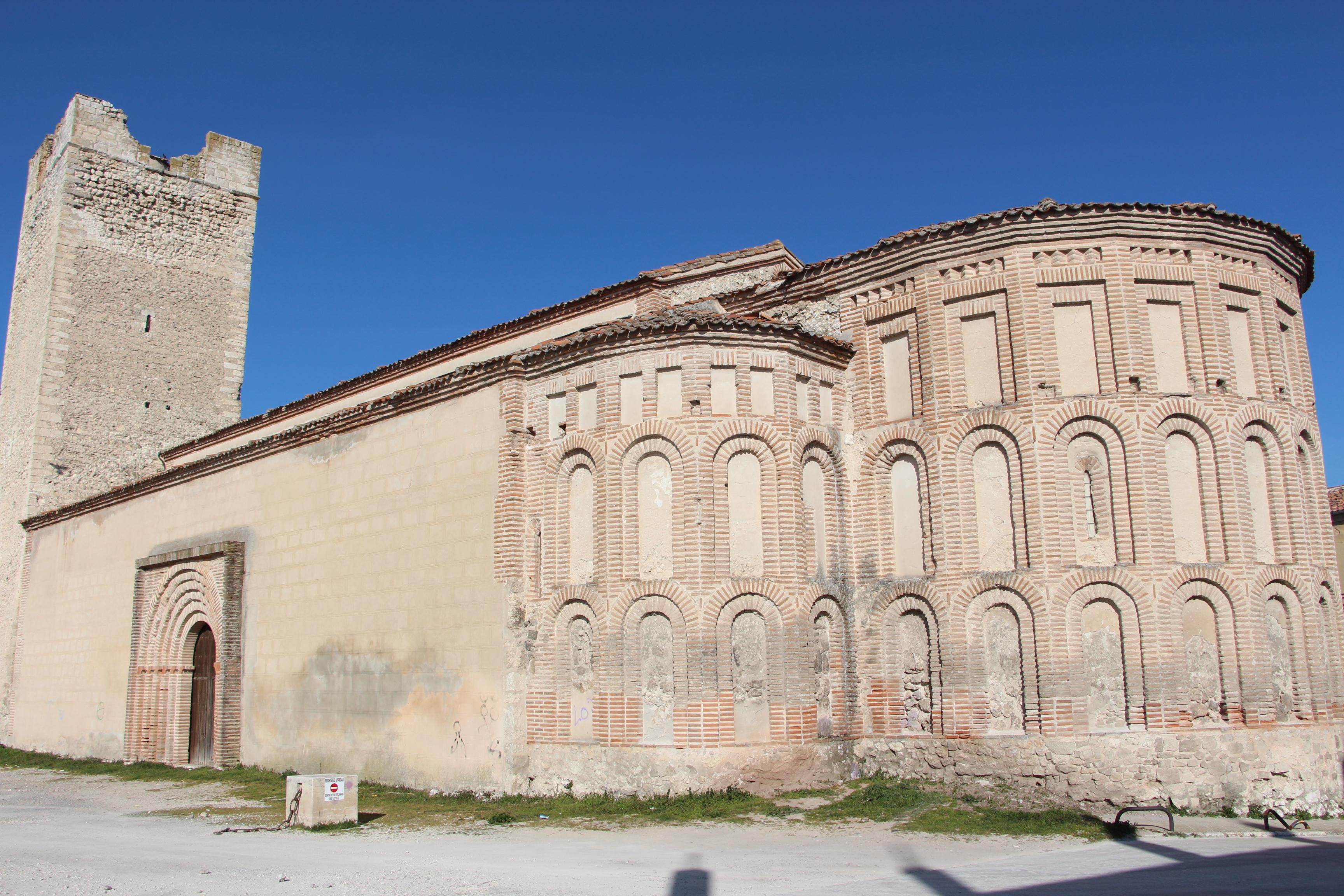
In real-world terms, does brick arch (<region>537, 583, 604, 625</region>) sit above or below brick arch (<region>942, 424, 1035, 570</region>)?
below

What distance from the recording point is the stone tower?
2281 centimetres

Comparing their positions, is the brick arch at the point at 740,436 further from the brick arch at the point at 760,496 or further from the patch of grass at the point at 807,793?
the patch of grass at the point at 807,793

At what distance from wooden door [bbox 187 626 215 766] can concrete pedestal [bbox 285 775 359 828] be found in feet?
25.5

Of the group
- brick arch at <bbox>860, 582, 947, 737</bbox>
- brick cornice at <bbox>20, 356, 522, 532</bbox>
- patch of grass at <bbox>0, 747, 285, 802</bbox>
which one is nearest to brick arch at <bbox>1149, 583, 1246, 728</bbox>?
brick arch at <bbox>860, 582, 947, 737</bbox>

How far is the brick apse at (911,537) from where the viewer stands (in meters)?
11.0

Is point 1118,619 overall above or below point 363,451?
below

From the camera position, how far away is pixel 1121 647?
35.9ft

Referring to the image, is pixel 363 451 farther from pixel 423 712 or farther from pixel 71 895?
pixel 71 895

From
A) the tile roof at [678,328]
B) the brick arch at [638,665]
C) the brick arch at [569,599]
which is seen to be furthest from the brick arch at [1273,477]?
the brick arch at [569,599]

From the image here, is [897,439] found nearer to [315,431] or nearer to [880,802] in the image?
[880,802]

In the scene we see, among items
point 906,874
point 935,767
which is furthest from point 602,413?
point 906,874

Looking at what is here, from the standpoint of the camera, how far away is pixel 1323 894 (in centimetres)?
688

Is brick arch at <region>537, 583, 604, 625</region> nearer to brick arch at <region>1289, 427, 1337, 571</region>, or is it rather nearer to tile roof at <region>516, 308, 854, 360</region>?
tile roof at <region>516, 308, 854, 360</region>

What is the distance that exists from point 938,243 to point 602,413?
459 centimetres
